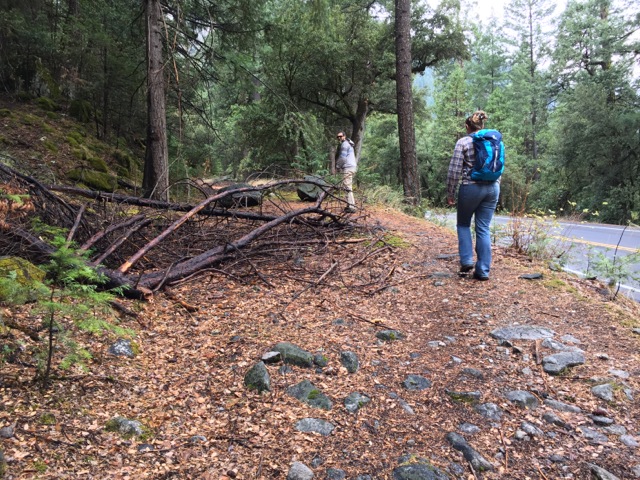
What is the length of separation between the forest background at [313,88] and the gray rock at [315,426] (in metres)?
4.10

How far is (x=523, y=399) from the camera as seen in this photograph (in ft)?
8.55

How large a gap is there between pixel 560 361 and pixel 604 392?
0.38 meters

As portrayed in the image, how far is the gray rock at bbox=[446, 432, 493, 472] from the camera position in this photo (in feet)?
6.77

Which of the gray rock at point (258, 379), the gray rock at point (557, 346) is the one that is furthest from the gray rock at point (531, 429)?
the gray rock at point (258, 379)

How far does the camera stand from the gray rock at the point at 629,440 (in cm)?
218

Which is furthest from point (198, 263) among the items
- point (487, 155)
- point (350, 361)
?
point (487, 155)

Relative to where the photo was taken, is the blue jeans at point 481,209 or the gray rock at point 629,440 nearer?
the gray rock at point 629,440

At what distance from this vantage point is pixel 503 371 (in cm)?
294

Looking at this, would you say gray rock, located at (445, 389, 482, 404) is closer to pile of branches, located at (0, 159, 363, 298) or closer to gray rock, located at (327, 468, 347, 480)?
gray rock, located at (327, 468, 347, 480)

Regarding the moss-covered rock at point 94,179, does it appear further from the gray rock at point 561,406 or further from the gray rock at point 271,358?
the gray rock at point 561,406

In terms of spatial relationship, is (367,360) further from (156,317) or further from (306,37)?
(306,37)

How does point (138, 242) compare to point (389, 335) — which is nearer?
point (389, 335)

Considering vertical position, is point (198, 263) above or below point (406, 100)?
below

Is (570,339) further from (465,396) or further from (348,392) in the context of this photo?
(348,392)
